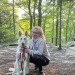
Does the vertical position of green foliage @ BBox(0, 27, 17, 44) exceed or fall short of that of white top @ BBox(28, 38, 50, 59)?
it falls short

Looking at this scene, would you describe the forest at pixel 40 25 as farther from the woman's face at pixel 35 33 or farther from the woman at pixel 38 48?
the woman's face at pixel 35 33

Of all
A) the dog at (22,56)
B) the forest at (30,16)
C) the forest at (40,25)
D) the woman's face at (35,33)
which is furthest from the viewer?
the forest at (30,16)

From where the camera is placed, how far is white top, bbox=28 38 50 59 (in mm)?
6039

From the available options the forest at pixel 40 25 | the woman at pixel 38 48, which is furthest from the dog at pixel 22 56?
the forest at pixel 40 25

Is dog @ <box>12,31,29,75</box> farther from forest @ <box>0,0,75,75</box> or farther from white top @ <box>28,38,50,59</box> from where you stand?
forest @ <box>0,0,75,75</box>

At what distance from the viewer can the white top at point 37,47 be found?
604 centimetres

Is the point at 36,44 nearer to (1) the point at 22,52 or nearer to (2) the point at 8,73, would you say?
(1) the point at 22,52

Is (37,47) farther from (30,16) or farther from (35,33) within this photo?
(30,16)

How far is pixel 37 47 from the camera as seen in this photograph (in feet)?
20.1

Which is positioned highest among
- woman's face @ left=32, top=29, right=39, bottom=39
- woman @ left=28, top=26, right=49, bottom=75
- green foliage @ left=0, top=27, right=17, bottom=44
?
woman's face @ left=32, top=29, right=39, bottom=39

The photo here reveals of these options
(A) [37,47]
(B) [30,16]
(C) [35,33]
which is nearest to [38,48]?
(A) [37,47]

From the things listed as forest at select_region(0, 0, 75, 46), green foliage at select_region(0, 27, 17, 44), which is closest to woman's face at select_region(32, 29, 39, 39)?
forest at select_region(0, 0, 75, 46)

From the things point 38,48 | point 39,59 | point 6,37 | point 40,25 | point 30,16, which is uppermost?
point 30,16

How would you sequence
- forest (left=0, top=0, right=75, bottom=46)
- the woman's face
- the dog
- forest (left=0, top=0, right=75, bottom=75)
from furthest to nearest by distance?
1. forest (left=0, top=0, right=75, bottom=46)
2. forest (left=0, top=0, right=75, bottom=75)
3. the woman's face
4. the dog
